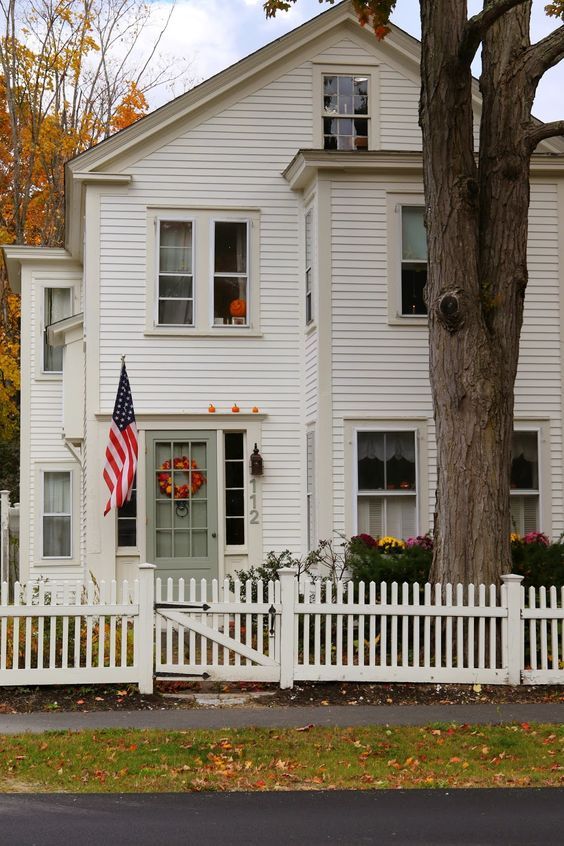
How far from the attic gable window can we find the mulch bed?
9.60m

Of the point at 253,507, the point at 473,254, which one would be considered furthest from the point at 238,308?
the point at 473,254

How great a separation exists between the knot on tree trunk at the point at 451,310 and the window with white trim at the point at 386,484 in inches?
161

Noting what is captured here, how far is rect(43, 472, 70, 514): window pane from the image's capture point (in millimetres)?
23969

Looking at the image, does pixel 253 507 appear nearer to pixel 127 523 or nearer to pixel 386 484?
pixel 127 523

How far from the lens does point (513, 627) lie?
40.8 feet

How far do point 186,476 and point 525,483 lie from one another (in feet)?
16.3

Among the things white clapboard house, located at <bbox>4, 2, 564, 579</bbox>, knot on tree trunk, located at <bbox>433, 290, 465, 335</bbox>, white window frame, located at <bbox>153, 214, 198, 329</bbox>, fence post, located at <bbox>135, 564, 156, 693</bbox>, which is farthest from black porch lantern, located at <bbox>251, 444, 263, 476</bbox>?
fence post, located at <bbox>135, 564, 156, 693</bbox>

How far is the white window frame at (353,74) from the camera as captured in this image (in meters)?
19.1

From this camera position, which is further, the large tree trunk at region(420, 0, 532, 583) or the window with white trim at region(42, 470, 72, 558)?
the window with white trim at region(42, 470, 72, 558)

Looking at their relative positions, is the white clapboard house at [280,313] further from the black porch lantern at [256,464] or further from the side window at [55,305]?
the side window at [55,305]

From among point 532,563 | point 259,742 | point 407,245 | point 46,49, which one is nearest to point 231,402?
point 407,245

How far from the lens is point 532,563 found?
15352mm

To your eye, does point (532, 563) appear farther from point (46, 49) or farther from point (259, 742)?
point (46, 49)

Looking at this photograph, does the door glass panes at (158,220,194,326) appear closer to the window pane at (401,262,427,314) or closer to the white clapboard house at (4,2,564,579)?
the white clapboard house at (4,2,564,579)
